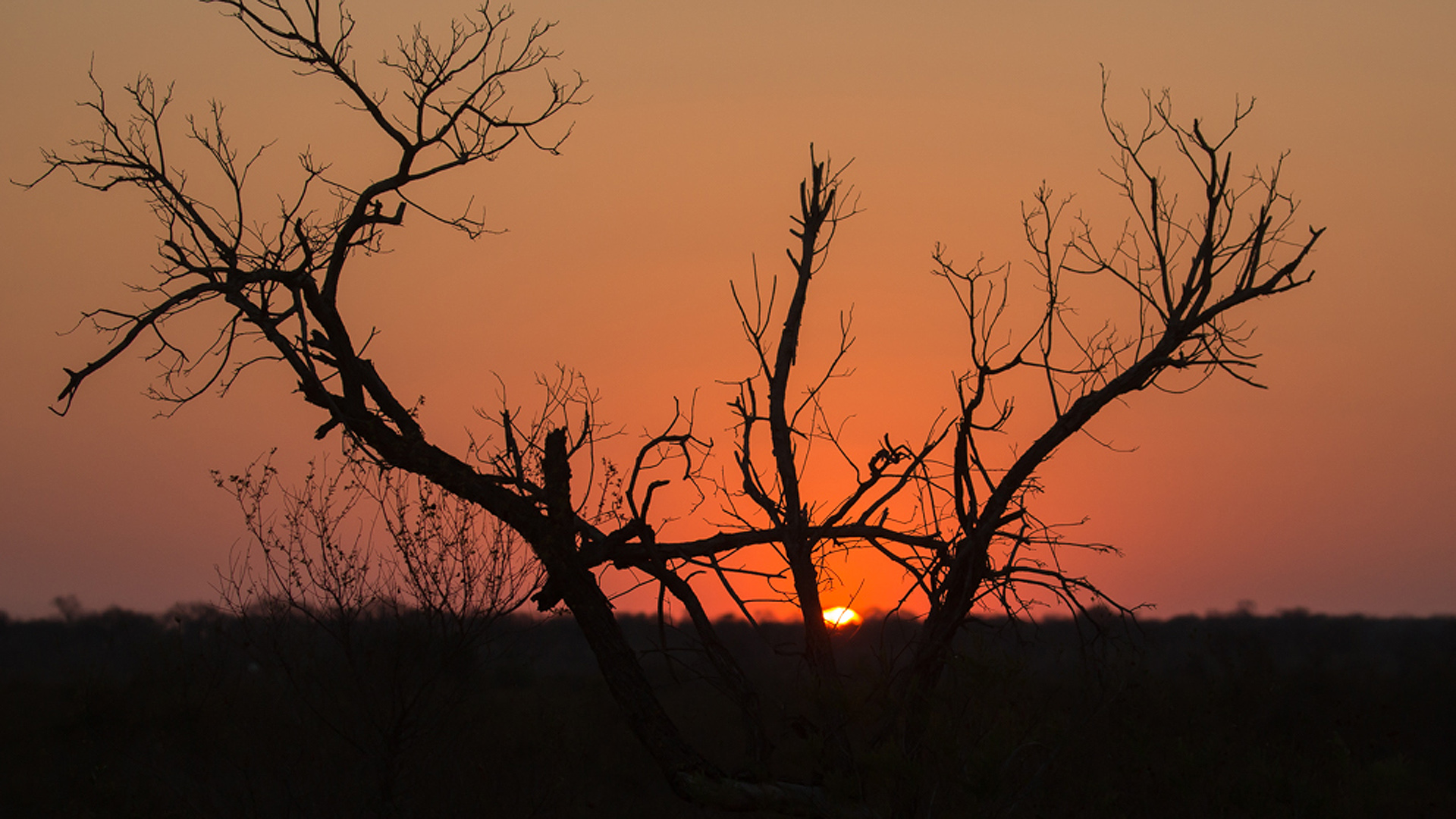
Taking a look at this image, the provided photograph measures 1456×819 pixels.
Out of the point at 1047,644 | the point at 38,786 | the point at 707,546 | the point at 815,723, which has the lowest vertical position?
the point at 38,786

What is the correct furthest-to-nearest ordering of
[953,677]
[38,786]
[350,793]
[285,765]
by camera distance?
1. [38,786]
2. [285,765]
3. [350,793]
4. [953,677]

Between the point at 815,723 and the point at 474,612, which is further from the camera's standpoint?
the point at 474,612

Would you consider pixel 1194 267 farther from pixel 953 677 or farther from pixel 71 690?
pixel 71 690

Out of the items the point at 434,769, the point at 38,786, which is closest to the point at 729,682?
the point at 434,769

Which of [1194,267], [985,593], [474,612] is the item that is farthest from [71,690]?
[1194,267]

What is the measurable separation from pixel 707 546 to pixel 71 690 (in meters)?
24.7

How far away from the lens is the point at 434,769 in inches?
472

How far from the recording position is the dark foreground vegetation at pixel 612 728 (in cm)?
762

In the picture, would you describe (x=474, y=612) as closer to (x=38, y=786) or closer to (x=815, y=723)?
(x=815, y=723)

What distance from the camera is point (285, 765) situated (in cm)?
1088

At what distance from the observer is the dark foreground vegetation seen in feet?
25.0

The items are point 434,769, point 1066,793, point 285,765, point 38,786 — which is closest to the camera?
point 285,765

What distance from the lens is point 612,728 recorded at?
74.0 ft

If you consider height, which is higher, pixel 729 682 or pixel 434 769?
pixel 729 682
